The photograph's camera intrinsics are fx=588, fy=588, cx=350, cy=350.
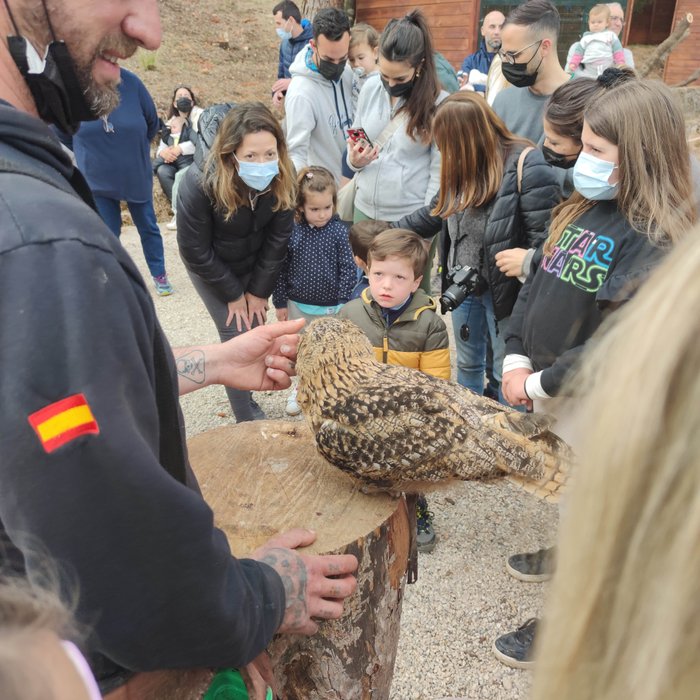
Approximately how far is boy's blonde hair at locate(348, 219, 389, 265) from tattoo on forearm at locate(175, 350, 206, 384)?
1988 millimetres

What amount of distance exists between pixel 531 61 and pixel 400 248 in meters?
1.88

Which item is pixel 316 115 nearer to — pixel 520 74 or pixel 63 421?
pixel 520 74

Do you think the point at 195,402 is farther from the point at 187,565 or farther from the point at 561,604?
the point at 561,604

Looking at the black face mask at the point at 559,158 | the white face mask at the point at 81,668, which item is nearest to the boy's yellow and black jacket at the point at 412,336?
the black face mask at the point at 559,158

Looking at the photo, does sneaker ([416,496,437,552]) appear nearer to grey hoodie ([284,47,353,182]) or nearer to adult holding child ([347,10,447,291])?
adult holding child ([347,10,447,291])

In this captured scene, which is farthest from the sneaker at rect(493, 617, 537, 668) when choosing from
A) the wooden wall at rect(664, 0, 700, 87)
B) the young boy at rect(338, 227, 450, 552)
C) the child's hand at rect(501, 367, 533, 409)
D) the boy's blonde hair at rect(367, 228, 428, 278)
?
the wooden wall at rect(664, 0, 700, 87)

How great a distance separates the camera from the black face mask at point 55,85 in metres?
1.28

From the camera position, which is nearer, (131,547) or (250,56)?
(131,547)

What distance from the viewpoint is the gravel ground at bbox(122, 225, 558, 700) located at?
9.89ft

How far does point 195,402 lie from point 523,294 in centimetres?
353

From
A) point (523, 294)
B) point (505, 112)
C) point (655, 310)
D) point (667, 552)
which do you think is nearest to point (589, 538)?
point (667, 552)

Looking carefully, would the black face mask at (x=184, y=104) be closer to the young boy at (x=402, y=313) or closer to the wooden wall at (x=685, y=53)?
the young boy at (x=402, y=313)

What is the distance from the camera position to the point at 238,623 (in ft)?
4.14

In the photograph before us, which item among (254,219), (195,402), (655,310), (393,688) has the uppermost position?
(655,310)
